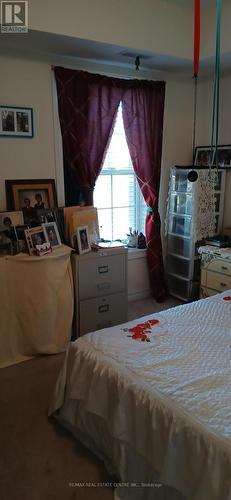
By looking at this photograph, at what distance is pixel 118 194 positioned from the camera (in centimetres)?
372

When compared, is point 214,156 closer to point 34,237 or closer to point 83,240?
point 83,240

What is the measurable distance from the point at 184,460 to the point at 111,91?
9.57 ft

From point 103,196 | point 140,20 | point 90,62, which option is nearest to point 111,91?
point 90,62

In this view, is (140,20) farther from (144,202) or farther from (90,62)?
(144,202)

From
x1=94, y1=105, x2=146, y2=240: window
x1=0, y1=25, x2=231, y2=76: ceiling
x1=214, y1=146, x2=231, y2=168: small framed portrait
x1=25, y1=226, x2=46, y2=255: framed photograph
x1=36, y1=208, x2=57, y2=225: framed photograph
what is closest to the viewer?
x1=0, y1=25, x2=231, y2=76: ceiling

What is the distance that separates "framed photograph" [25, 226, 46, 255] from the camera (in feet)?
8.72

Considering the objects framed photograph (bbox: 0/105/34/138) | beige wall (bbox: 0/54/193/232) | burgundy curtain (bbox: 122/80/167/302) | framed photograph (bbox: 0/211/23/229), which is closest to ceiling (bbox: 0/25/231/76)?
beige wall (bbox: 0/54/193/232)

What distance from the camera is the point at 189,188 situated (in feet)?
11.7

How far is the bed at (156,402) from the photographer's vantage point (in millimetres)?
1259

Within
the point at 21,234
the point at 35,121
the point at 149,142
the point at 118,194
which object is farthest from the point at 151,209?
the point at 21,234

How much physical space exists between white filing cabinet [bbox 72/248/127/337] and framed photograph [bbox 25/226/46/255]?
0.29 m

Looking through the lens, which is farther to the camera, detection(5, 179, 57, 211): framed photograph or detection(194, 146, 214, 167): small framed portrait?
detection(194, 146, 214, 167): small framed portrait

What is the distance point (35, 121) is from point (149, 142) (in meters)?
1.15

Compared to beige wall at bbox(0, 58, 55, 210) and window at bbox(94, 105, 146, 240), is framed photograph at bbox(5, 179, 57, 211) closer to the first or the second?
beige wall at bbox(0, 58, 55, 210)
